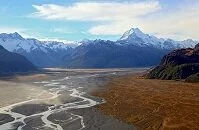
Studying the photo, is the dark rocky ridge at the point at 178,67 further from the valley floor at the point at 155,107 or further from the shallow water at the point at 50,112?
the shallow water at the point at 50,112

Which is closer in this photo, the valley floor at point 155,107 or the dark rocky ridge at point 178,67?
the valley floor at point 155,107

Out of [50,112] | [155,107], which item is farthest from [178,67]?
[50,112]

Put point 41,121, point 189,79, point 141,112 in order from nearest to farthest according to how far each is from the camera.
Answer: point 41,121 → point 141,112 → point 189,79

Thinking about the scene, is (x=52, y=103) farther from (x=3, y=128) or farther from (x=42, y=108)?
(x=3, y=128)

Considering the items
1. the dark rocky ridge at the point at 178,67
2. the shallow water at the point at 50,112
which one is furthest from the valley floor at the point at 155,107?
the dark rocky ridge at the point at 178,67

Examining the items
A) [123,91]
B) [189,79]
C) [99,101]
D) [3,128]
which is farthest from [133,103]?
[189,79]

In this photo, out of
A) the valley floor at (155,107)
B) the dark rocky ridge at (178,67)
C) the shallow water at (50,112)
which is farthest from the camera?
the dark rocky ridge at (178,67)

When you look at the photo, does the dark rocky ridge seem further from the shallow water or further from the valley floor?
the shallow water
